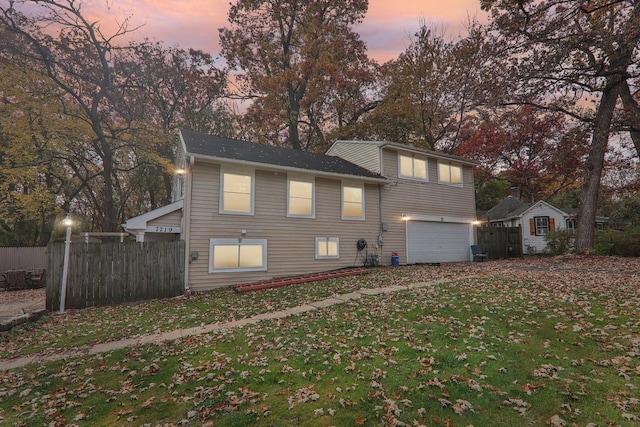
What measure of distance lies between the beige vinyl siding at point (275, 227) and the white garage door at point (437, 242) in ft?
8.64

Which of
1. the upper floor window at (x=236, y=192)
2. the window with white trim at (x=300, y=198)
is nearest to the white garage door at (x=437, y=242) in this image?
the window with white trim at (x=300, y=198)

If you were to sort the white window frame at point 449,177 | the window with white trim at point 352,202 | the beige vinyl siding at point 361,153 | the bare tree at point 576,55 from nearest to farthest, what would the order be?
the bare tree at point 576,55 → the window with white trim at point 352,202 → the beige vinyl siding at point 361,153 → the white window frame at point 449,177

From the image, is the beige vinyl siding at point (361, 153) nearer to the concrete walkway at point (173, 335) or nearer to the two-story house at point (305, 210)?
the two-story house at point (305, 210)

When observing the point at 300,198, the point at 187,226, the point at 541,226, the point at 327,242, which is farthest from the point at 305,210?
the point at 541,226

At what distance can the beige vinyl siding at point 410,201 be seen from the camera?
15.8 m

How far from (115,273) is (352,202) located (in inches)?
386

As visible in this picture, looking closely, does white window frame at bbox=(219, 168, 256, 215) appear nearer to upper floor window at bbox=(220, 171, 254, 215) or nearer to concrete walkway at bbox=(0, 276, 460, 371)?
upper floor window at bbox=(220, 171, 254, 215)

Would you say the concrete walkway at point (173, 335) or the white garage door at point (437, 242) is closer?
the concrete walkway at point (173, 335)

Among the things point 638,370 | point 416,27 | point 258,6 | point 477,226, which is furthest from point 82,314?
point 416,27

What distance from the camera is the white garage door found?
1650cm

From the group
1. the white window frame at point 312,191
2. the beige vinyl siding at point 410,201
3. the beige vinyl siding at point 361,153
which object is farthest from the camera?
the beige vinyl siding at point 361,153

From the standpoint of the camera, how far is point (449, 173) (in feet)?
60.0

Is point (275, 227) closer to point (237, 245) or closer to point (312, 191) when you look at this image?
point (237, 245)

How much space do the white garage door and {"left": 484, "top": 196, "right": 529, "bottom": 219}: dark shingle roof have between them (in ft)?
38.4
